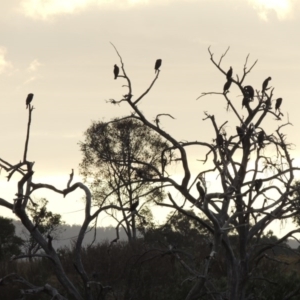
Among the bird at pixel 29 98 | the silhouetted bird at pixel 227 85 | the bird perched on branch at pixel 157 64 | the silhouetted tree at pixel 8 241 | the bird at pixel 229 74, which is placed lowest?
the bird at pixel 29 98

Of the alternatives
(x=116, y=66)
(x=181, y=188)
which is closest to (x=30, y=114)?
(x=116, y=66)

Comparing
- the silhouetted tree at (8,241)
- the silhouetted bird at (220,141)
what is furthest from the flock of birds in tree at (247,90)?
the silhouetted tree at (8,241)

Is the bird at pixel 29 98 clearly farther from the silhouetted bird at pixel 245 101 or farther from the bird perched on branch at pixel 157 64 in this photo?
the silhouetted bird at pixel 245 101

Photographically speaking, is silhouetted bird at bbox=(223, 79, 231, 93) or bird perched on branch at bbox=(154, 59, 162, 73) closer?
bird perched on branch at bbox=(154, 59, 162, 73)

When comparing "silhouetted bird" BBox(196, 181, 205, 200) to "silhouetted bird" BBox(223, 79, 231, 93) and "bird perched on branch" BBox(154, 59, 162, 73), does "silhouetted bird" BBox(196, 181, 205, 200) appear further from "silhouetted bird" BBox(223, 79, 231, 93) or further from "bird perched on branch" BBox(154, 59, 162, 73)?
"silhouetted bird" BBox(223, 79, 231, 93)

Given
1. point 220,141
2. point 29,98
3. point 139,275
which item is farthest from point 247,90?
point 139,275

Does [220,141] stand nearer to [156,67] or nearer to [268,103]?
[268,103]

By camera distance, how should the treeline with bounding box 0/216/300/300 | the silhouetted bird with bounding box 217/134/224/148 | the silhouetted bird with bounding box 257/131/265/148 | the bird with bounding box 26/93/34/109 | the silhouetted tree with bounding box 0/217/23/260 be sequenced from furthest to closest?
1. the silhouetted tree with bounding box 0/217/23/260
2. the treeline with bounding box 0/216/300/300
3. the silhouetted bird with bounding box 257/131/265/148
4. the silhouetted bird with bounding box 217/134/224/148
5. the bird with bounding box 26/93/34/109

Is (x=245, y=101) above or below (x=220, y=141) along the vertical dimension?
above

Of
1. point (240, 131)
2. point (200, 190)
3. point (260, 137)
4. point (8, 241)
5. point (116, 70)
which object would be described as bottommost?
point (200, 190)

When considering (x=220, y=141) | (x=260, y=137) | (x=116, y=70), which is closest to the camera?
(x=116, y=70)

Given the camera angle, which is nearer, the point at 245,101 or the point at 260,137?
the point at 260,137

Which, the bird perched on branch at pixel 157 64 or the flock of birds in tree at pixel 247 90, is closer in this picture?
the bird perched on branch at pixel 157 64

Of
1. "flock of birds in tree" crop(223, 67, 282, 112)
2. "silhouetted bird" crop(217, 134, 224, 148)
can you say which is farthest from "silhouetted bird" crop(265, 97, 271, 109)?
"silhouetted bird" crop(217, 134, 224, 148)
